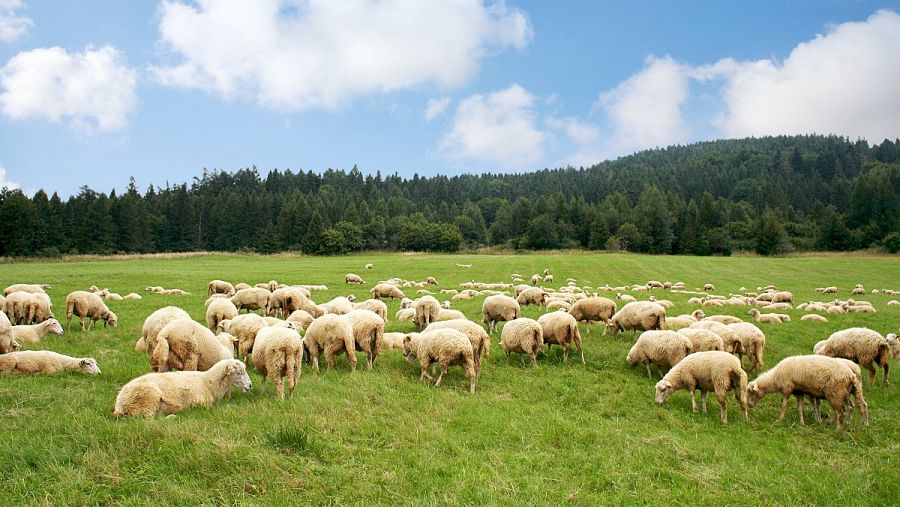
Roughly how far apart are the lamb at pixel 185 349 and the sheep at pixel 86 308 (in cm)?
954

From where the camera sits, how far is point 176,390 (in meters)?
8.84

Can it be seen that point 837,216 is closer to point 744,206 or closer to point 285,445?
point 744,206

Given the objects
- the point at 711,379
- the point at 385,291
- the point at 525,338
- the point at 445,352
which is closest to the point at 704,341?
the point at 711,379

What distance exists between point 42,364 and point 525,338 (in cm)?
1181

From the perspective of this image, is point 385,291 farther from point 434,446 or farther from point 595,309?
point 434,446

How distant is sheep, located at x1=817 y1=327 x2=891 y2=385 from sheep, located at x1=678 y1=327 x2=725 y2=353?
2.69 m

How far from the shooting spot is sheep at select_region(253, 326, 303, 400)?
970 cm

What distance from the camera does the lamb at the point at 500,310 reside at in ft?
57.8

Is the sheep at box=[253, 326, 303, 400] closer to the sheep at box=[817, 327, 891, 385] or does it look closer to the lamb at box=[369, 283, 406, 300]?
the sheep at box=[817, 327, 891, 385]

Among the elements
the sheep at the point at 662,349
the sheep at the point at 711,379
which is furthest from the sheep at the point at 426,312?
the sheep at the point at 711,379

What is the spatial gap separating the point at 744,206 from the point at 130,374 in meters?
155

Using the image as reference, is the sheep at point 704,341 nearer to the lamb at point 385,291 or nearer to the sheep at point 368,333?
the sheep at point 368,333

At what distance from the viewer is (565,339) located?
13.8 metres

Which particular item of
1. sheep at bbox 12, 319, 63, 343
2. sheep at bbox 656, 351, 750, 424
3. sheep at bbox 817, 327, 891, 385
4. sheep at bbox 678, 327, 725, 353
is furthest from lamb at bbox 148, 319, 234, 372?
sheep at bbox 817, 327, 891, 385
